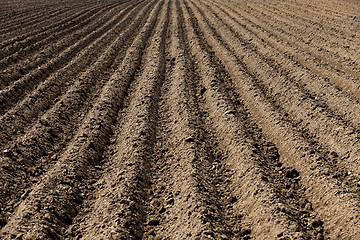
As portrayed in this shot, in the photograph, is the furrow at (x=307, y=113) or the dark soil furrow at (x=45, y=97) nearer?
the furrow at (x=307, y=113)

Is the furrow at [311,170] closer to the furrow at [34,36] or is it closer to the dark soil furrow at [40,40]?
the dark soil furrow at [40,40]

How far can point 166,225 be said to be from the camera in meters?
3.61

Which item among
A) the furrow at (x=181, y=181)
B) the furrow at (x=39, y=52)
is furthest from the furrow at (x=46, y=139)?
the furrow at (x=39, y=52)

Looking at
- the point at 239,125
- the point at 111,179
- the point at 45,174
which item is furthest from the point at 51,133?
the point at 239,125

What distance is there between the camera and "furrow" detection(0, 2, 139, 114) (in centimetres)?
694

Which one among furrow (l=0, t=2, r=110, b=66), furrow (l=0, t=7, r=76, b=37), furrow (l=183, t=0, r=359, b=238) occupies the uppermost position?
furrow (l=0, t=7, r=76, b=37)

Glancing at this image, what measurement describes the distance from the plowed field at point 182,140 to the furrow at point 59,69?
0.05 metres

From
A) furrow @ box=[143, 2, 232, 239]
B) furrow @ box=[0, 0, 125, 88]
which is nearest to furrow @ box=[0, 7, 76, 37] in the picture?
furrow @ box=[0, 0, 125, 88]

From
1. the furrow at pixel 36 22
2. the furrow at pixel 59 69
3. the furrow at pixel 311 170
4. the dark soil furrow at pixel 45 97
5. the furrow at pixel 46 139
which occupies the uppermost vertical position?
the furrow at pixel 36 22

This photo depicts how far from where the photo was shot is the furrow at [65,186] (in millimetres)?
3529

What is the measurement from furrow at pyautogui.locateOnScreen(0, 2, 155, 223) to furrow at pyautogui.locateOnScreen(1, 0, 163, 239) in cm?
25

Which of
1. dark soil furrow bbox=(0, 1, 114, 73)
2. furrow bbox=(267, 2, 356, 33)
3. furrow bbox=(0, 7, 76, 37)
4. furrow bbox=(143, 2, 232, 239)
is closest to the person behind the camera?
furrow bbox=(143, 2, 232, 239)

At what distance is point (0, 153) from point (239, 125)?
4052 millimetres

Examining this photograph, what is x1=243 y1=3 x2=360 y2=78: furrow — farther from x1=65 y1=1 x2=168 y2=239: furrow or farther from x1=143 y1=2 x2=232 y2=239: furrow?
x1=65 y1=1 x2=168 y2=239: furrow
